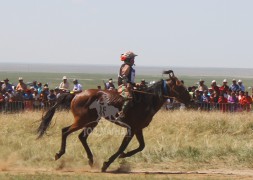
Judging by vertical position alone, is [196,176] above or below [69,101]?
below

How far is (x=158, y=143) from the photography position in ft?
57.1

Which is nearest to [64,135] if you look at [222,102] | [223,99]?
[222,102]

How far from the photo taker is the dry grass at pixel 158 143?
15289 millimetres

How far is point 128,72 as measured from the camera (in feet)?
46.6

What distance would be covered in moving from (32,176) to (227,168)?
Answer: 4.97 m

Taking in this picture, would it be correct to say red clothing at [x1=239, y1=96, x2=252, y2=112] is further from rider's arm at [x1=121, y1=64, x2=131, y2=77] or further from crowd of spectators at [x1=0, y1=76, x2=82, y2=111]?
rider's arm at [x1=121, y1=64, x2=131, y2=77]

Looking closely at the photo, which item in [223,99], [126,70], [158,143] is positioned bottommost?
[158,143]

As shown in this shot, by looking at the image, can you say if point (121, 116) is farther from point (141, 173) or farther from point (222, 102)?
point (222, 102)

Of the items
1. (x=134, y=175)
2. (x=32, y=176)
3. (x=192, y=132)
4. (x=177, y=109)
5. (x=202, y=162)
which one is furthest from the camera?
(x=177, y=109)

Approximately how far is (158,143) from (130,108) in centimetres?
339

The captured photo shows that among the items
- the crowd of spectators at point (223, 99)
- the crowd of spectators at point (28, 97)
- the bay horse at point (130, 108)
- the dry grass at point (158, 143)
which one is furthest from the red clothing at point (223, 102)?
the bay horse at point (130, 108)

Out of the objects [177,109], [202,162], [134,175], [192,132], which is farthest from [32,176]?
[177,109]

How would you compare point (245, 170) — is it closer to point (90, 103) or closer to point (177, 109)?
point (90, 103)

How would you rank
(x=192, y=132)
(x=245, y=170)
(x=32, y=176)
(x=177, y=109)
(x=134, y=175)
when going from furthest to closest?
(x=177, y=109) → (x=192, y=132) → (x=245, y=170) → (x=134, y=175) → (x=32, y=176)
